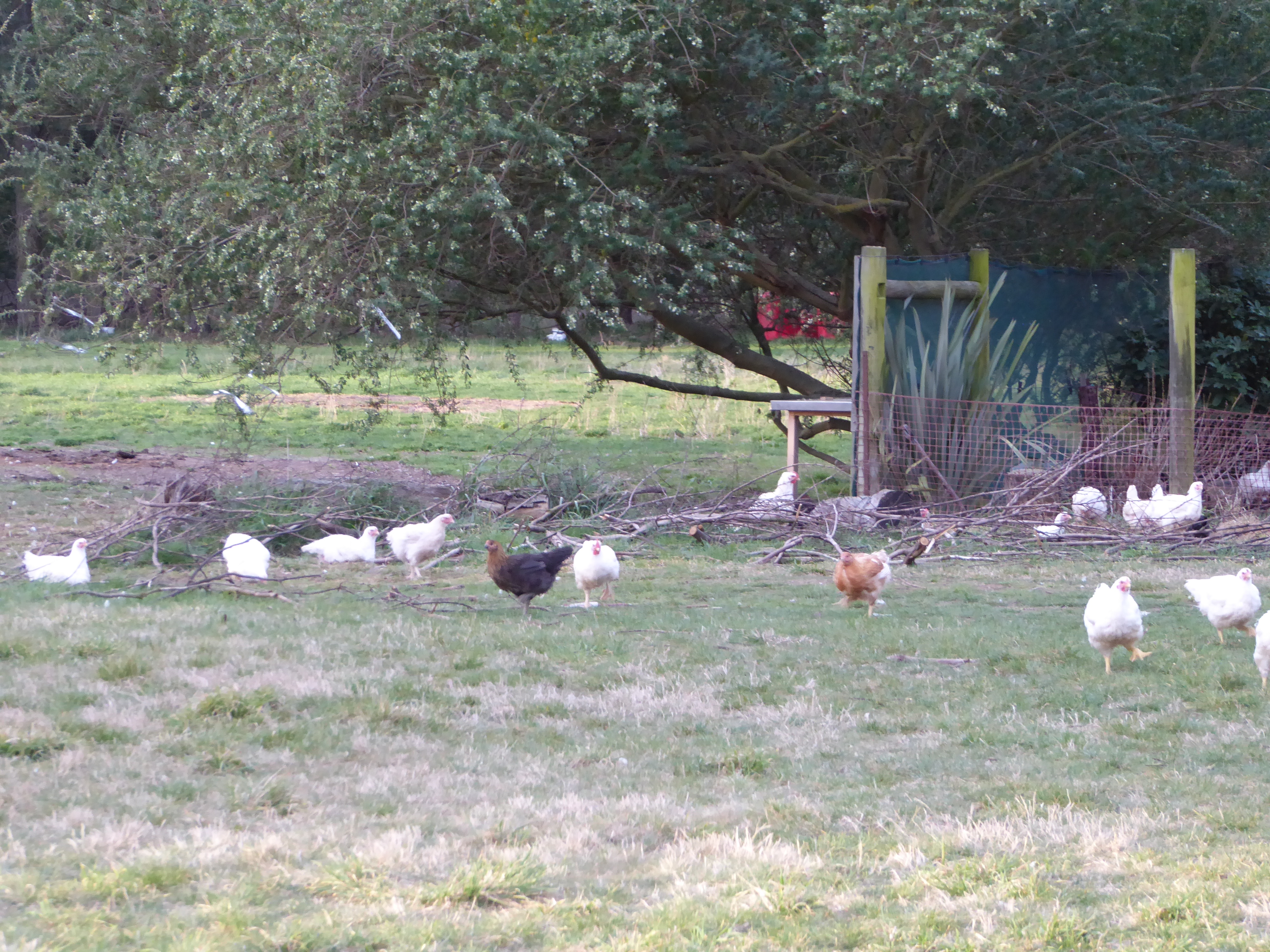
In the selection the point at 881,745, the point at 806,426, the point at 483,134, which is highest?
the point at 483,134

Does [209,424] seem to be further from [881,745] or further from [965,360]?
[881,745]

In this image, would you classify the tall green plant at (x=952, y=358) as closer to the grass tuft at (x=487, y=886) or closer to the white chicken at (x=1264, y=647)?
the white chicken at (x=1264, y=647)

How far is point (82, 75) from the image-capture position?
14.9 meters

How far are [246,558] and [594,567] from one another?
2.49 metres

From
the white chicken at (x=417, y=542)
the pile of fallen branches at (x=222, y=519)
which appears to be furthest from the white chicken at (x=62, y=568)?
the white chicken at (x=417, y=542)

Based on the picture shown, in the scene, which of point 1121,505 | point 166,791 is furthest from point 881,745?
point 1121,505

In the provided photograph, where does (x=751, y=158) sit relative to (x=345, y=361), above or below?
above

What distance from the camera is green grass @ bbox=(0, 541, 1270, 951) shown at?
Result: 3787mm

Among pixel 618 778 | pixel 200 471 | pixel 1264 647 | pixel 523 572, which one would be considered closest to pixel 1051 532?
pixel 1264 647

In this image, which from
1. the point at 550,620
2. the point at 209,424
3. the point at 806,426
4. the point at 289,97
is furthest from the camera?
the point at 209,424

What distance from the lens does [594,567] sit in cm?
862

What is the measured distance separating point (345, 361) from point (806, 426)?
597 centimetres

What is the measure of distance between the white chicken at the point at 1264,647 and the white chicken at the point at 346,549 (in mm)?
6444

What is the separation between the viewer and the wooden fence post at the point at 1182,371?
12.9 m
